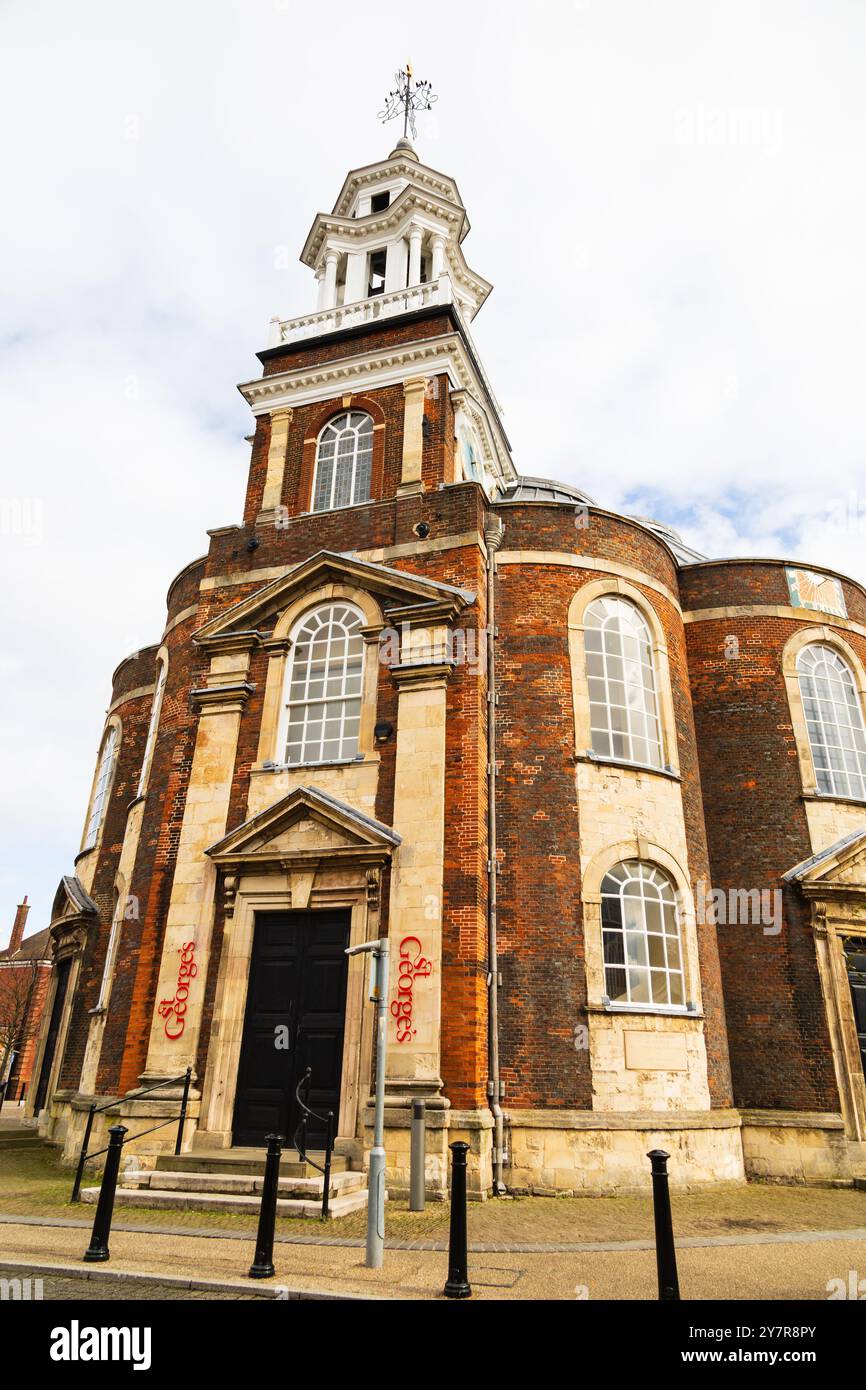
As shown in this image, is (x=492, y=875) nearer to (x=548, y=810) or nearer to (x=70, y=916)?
(x=548, y=810)

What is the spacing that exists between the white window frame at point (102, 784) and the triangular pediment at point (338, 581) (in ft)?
23.0

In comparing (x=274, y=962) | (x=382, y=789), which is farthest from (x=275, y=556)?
(x=274, y=962)

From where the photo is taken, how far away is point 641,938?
44.9 ft

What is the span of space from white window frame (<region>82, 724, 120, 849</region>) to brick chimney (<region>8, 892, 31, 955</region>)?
142 ft

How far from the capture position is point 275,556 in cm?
1689

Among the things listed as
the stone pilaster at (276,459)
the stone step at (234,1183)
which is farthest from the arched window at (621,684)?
the stone step at (234,1183)

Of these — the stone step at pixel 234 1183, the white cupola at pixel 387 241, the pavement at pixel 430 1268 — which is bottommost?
the pavement at pixel 430 1268

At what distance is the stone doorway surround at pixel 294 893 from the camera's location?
1256 centimetres

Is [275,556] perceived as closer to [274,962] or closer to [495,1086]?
[274,962]

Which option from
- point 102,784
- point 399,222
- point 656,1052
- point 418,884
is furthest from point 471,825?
point 399,222

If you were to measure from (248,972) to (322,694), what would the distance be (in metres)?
4.55

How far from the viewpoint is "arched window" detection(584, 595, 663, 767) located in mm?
14969

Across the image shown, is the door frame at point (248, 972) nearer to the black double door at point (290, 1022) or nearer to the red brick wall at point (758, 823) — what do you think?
the black double door at point (290, 1022)
